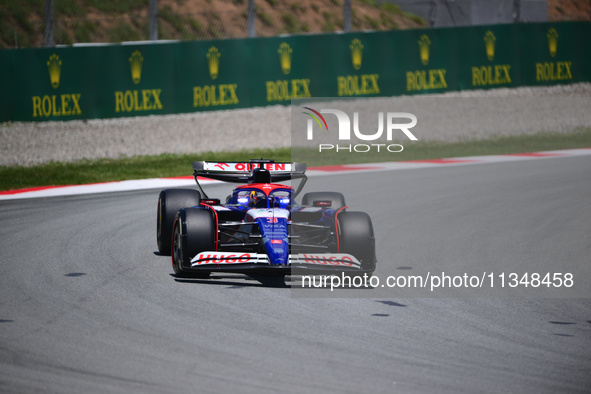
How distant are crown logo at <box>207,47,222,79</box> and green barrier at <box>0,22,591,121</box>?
0.08ft

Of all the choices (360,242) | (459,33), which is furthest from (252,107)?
(360,242)

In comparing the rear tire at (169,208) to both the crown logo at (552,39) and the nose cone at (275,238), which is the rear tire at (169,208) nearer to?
the nose cone at (275,238)

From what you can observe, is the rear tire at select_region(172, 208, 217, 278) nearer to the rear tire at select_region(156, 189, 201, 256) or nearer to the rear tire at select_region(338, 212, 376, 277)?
the rear tire at select_region(156, 189, 201, 256)

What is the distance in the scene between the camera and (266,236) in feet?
25.8

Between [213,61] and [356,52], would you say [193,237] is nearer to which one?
[213,61]

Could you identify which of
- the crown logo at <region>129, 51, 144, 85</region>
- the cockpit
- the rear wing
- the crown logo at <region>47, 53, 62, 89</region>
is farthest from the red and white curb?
the cockpit

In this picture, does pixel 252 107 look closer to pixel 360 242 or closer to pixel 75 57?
pixel 75 57

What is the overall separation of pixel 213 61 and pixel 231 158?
3.25 meters

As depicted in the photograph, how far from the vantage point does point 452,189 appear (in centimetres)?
1419

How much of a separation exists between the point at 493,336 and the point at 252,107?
635 inches

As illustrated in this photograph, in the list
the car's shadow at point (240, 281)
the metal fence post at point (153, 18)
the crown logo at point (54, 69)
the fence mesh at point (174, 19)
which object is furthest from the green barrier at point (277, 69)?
the car's shadow at point (240, 281)

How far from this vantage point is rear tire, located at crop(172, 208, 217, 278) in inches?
314

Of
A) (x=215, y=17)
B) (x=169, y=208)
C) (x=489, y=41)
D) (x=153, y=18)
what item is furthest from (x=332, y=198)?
(x=215, y=17)

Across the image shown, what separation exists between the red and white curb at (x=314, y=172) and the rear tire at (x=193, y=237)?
6.47 meters
